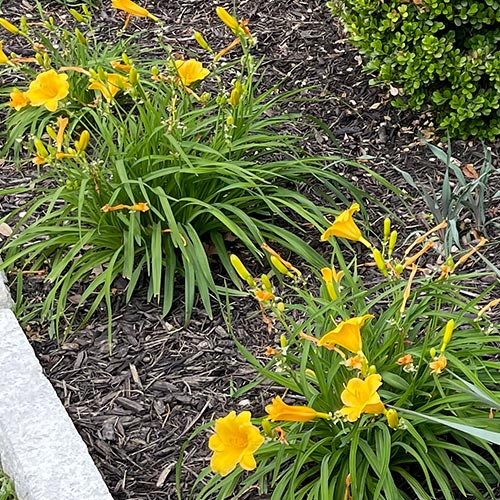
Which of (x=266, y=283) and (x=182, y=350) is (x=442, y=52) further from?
(x=266, y=283)

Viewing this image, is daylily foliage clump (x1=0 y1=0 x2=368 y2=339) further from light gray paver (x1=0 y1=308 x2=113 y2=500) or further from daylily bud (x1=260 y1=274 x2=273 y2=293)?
daylily bud (x1=260 y1=274 x2=273 y2=293)

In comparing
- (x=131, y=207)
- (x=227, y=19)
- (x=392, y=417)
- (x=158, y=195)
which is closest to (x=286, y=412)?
(x=392, y=417)

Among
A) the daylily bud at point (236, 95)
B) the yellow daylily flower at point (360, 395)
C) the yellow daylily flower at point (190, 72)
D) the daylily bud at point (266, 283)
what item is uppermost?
the yellow daylily flower at point (190, 72)

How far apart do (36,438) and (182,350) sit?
58cm

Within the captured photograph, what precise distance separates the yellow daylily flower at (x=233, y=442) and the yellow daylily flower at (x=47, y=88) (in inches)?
52.9

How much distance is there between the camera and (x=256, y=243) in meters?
3.27

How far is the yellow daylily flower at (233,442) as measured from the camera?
2031 millimetres

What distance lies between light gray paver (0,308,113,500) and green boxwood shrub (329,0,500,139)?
6.02ft

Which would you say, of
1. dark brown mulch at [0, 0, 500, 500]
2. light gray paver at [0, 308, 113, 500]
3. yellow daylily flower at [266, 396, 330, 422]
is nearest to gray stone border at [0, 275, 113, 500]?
light gray paver at [0, 308, 113, 500]

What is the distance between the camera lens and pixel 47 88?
9.55 feet

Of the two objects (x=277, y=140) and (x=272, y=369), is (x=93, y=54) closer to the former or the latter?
(x=277, y=140)

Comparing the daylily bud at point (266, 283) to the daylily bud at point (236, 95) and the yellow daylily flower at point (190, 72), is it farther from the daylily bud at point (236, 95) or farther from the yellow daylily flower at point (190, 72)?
the yellow daylily flower at point (190, 72)

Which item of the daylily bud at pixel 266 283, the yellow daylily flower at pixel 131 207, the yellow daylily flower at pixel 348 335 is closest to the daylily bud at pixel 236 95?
the yellow daylily flower at pixel 131 207

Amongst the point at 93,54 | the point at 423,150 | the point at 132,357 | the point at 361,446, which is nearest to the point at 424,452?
the point at 361,446
